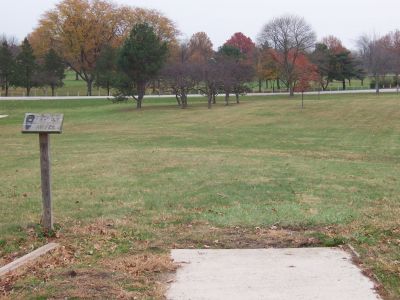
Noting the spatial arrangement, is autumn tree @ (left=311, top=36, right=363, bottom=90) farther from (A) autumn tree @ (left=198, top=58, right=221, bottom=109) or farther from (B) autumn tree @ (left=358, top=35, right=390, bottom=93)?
(A) autumn tree @ (left=198, top=58, right=221, bottom=109)

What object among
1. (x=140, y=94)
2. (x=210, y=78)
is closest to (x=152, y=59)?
Result: (x=140, y=94)

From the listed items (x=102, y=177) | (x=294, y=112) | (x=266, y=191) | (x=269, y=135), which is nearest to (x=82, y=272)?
(x=266, y=191)

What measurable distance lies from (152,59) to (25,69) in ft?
81.3

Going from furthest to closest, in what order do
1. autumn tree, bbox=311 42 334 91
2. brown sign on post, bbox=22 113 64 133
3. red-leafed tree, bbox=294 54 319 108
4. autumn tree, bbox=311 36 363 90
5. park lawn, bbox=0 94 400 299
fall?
autumn tree, bbox=311 36 363 90, autumn tree, bbox=311 42 334 91, red-leafed tree, bbox=294 54 319 108, brown sign on post, bbox=22 113 64 133, park lawn, bbox=0 94 400 299

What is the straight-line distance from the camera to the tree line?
5519cm

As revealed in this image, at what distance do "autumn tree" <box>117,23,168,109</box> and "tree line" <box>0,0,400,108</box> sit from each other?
0.29 ft

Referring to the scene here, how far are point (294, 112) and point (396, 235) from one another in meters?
40.4

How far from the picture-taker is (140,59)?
5475 cm

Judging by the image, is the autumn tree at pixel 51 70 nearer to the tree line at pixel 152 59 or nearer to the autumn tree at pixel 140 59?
the tree line at pixel 152 59

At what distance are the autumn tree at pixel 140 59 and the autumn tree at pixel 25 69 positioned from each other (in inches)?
855

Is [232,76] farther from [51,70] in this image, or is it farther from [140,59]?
[51,70]

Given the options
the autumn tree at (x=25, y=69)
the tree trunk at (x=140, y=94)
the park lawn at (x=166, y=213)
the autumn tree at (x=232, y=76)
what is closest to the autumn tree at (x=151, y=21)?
the autumn tree at (x=25, y=69)

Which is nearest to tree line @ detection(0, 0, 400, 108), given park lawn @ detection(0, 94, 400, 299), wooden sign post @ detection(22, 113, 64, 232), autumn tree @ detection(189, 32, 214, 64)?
autumn tree @ detection(189, 32, 214, 64)

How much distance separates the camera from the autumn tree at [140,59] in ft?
180
